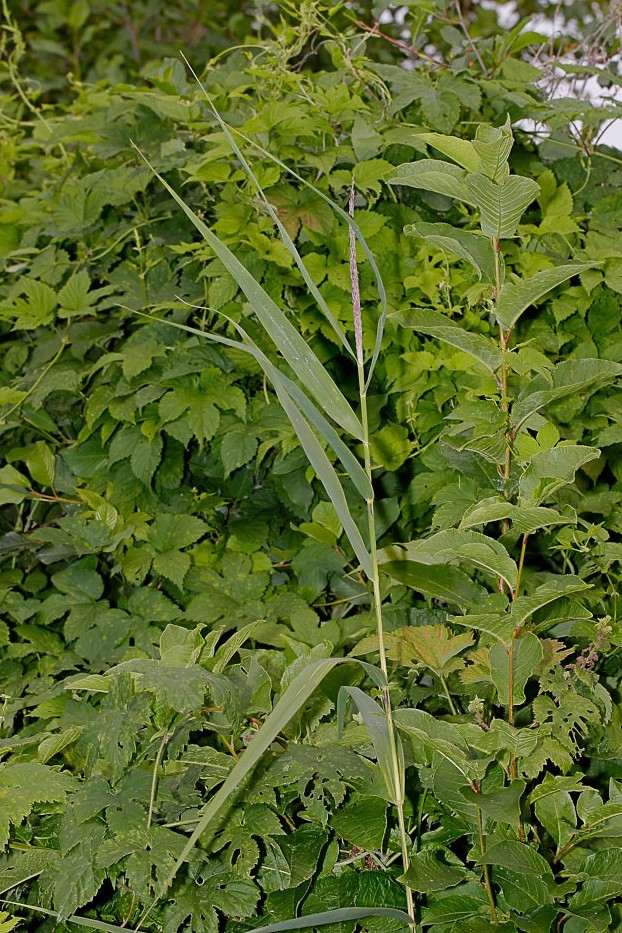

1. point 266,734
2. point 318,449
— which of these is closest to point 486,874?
point 266,734


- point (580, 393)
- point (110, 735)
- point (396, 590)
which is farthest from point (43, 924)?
point (580, 393)

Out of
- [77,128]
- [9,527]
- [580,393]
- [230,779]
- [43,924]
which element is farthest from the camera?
[77,128]

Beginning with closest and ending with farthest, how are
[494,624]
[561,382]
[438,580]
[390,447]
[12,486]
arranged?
[494,624]
[561,382]
[438,580]
[390,447]
[12,486]

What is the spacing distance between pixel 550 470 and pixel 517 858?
0.40 metres

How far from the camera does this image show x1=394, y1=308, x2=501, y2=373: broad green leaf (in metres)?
1.07

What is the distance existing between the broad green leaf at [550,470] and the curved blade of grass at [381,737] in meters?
0.28

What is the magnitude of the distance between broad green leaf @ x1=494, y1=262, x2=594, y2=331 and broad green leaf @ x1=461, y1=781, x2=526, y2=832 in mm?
492

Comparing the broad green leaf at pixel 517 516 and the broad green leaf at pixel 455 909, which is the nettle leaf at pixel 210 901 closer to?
the broad green leaf at pixel 455 909

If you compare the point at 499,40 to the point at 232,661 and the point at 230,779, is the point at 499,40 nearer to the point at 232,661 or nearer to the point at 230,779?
the point at 232,661

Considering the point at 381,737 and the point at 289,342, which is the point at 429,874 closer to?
the point at 381,737

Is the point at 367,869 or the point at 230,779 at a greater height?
the point at 230,779

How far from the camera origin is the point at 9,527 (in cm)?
170

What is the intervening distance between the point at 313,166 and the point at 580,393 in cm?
57

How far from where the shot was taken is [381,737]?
916 millimetres
